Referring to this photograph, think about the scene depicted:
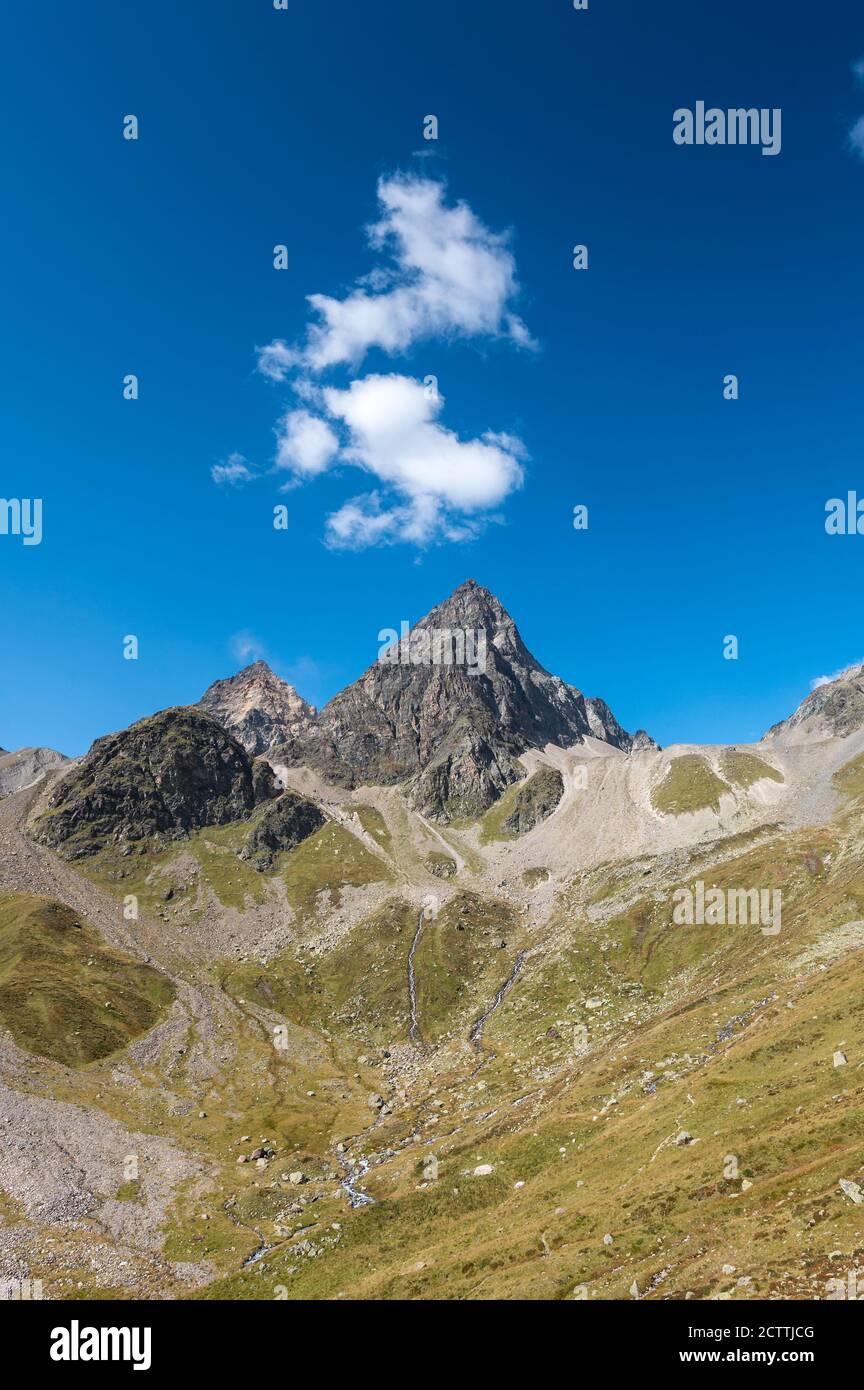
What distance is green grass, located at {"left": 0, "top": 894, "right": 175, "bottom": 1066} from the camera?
434 ft

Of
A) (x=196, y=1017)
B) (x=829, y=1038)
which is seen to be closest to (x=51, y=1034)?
(x=196, y=1017)

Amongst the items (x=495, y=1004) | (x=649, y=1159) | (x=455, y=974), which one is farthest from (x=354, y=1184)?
(x=455, y=974)

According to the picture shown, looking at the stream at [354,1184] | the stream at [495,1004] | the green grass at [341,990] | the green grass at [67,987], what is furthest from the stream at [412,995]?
the stream at [354,1184]

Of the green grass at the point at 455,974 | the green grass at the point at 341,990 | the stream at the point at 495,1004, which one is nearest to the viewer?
the stream at the point at 495,1004

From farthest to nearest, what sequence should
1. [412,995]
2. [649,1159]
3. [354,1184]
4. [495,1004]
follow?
[412,995]
[495,1004]
[354,1184]
[649,1159]

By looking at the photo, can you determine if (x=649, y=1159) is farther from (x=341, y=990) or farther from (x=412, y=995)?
(x=341, y=990)

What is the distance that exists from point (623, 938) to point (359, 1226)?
11340cm

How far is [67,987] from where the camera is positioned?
493ft

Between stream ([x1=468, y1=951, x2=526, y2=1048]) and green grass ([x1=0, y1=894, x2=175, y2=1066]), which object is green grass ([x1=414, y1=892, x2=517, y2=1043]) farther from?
green grass ([x1=0, y1=894, x2=175, y2=1066])

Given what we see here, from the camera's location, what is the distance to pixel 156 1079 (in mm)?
127625

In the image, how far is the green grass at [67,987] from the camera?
13215cm

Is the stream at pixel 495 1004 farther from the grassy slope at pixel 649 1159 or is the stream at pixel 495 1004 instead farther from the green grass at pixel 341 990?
the green grass at pixel 341 990

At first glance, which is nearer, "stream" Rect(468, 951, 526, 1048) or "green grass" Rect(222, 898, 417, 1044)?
"stream" Rect(468, 951, 526, 1048)

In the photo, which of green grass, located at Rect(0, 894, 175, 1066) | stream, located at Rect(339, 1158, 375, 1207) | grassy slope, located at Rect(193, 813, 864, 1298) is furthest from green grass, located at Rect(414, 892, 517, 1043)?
green grass, located at Rect(0, 894, 175, 1066)
